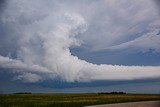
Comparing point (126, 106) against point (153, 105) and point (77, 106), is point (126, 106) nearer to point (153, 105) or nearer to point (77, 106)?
point (153, 105)

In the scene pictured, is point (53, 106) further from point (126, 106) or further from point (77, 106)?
point (126, 106)

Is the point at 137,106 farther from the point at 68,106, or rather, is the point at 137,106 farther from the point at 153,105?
the point at 68,106

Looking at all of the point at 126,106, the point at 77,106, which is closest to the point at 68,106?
the point at 77,106

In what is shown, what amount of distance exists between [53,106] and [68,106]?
2557 mm

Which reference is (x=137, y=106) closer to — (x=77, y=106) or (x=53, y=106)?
(x=77, y=106)

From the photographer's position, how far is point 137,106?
4541cm

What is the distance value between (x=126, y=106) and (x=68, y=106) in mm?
12015

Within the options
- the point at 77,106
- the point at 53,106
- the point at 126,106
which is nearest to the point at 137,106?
the point at 126,106

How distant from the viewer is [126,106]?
45656mm

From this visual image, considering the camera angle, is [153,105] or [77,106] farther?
[77,106]

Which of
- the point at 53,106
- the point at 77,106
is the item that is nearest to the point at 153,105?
the point at 77,106

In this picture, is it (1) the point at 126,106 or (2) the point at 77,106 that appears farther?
(2) the point at 77,106

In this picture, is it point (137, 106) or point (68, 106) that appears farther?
point (68, 106)

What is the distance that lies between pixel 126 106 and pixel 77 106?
10164 millimetres
